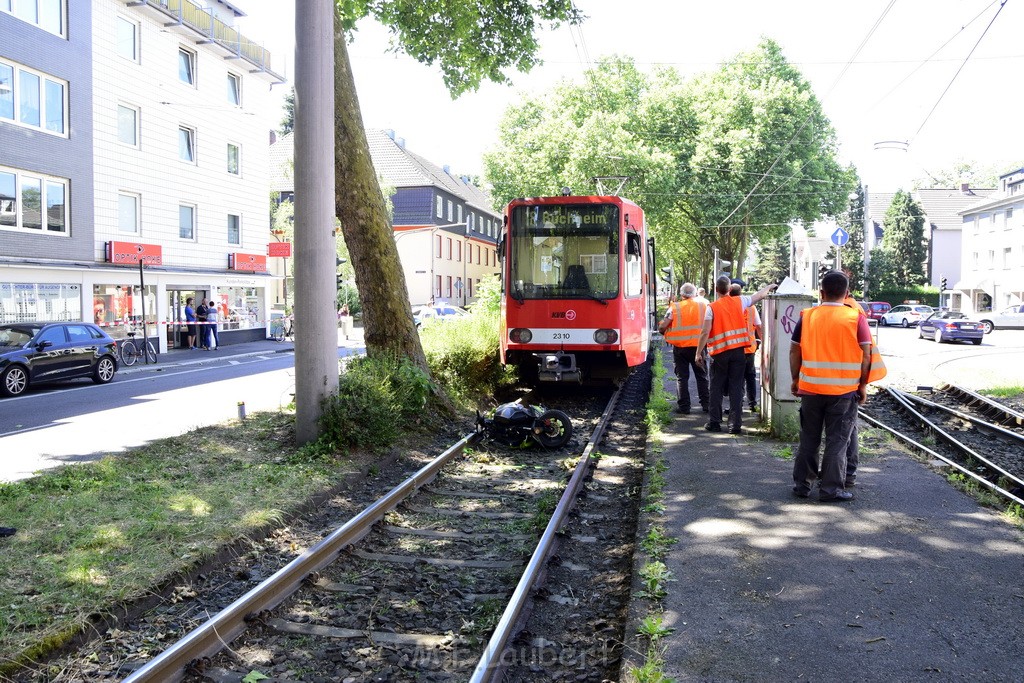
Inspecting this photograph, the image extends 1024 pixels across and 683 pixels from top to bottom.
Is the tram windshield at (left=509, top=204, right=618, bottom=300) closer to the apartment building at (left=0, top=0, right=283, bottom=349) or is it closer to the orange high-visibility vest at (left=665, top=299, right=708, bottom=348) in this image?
the orange high-visibility vest at (left=665, top=299, right=708, bottom=348)

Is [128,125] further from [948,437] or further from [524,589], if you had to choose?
[524,589]

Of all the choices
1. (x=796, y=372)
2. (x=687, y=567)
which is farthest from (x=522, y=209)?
(x=687, y=567)

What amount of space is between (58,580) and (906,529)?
18.0ft

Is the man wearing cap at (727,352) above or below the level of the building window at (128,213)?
below

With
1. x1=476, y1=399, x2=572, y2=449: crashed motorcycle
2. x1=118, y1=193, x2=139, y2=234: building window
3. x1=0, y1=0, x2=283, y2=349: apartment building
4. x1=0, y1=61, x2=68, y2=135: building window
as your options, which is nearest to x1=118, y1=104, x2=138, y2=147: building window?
x1=0, y1=0, x2=283, y2=349: apartment building

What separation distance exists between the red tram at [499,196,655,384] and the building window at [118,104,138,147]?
62.9 ft

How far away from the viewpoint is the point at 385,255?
11.0 meters

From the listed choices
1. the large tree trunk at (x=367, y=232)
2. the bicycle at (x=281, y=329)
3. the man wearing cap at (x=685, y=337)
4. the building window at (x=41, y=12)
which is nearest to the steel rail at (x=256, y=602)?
the large tree trunk at (x=367, y=232)

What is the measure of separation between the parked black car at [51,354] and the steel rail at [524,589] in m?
13.1

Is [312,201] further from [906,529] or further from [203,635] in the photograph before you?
[906,529]

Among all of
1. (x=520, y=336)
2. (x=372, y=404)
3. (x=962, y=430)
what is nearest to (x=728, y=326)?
(x=520, y=336)

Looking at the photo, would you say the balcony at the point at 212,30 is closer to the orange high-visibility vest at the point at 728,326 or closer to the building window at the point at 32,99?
the building window at the point at 32,99

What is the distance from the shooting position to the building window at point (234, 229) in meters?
33.6

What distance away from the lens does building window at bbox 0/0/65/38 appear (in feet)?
72.9
